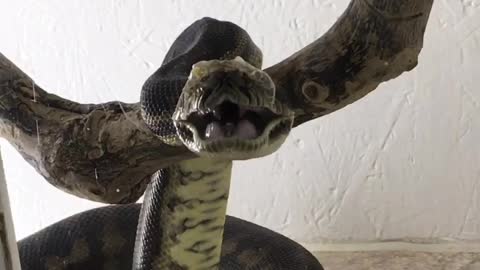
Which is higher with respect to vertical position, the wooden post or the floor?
the wooden post

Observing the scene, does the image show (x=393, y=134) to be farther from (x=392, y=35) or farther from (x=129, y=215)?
(x=392, y=35)

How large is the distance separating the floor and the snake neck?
493 millimetres

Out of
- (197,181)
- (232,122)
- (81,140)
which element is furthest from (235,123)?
(197,181)

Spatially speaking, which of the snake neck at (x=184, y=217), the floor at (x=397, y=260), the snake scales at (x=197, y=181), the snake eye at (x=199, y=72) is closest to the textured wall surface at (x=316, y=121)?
the floor at (x=397, y=260)

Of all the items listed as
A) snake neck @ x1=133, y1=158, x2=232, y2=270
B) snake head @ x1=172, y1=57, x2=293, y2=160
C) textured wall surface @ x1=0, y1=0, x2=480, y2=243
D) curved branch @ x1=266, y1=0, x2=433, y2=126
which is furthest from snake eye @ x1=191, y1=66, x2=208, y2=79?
textured wall surface @ x1=0, y1=0, x2=480, y2=243

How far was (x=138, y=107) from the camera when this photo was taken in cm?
102

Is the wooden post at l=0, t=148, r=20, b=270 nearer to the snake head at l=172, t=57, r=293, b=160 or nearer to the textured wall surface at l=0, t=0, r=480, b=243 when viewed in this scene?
the snake head at l=172, t=57, r=293, b=160

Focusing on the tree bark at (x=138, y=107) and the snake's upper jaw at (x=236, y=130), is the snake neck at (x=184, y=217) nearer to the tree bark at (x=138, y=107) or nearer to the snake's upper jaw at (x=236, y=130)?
the tree bark at (x=138, y=107)

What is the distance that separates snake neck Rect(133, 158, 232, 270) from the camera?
1.18m

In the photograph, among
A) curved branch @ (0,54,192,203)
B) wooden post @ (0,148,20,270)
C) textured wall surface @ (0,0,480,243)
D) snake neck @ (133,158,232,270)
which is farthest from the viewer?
textured wall surface @ (0,0,480,243)

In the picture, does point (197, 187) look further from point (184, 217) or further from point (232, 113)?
point (232, 113)

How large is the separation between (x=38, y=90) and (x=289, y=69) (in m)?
0.38

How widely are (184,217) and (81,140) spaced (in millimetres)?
268

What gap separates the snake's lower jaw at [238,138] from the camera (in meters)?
0.75
